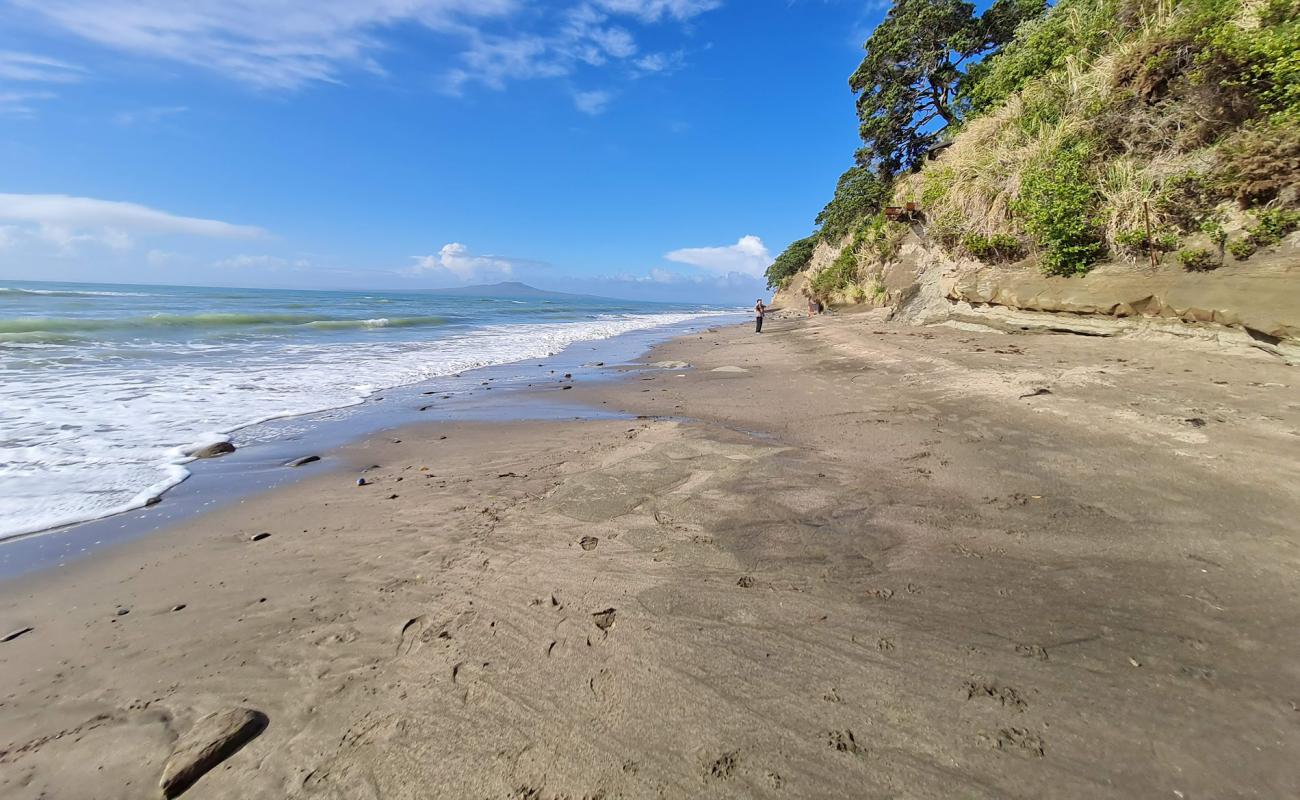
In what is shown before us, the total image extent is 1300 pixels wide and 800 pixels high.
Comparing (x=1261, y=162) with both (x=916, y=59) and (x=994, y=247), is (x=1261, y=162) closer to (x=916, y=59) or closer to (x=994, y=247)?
(x=994, y=247)

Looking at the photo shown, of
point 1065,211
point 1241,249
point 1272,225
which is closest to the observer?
point 1272,225

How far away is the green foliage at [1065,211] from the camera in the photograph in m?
9.13

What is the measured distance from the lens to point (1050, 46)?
13.4 m

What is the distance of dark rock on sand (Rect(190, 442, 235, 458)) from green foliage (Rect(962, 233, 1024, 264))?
49.1 feet

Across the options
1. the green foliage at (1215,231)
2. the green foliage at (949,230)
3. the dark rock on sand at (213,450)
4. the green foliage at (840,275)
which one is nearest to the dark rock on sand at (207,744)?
the dark rock on sand at (213,450)

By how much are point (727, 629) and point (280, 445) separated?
6.51m

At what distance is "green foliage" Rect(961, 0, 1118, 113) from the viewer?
38.0 ft

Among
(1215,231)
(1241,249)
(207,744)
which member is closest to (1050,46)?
(1215,231)

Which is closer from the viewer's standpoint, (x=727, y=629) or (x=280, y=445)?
(x=727, y=629)

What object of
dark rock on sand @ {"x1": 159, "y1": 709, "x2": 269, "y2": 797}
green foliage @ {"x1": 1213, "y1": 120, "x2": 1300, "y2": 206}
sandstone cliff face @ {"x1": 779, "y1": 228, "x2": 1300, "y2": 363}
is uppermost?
green foliage @ {"x1": 1213, "y1": 120, "x2": 1300, "y2": 206}

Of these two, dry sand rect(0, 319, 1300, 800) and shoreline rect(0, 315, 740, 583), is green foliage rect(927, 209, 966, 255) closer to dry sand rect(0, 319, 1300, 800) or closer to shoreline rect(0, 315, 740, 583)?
dry sand rect(0, 319, 1300, 800)

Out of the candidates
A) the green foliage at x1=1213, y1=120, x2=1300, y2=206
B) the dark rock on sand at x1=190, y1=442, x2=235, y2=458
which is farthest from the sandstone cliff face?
the dark rock on sand at x1=190, y1=442, x2=235, y2=458

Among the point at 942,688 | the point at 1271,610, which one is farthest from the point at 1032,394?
the point at 942,688

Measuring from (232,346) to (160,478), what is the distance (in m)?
14.2
